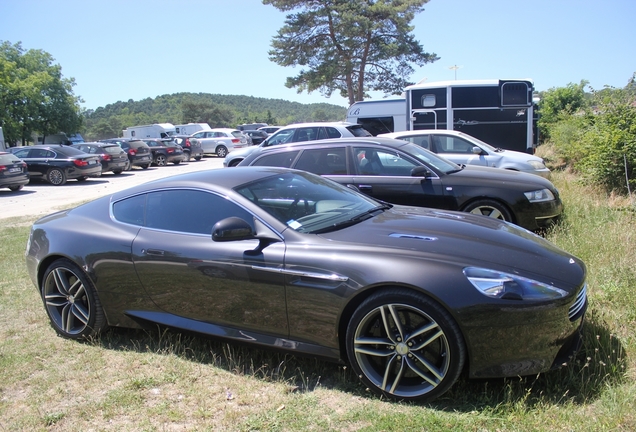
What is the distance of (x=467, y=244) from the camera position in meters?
3.18

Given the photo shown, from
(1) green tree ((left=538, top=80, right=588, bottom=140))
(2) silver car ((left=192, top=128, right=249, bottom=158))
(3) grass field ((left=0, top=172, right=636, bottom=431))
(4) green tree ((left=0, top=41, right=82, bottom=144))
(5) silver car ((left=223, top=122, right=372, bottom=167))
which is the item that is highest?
(4) green tree ((left=0, top=41, right=82, bottom=144))

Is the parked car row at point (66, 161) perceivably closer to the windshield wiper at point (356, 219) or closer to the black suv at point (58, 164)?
the black suv at point (58, 164)

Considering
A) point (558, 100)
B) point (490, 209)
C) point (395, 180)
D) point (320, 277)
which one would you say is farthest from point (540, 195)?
point (558, 100)

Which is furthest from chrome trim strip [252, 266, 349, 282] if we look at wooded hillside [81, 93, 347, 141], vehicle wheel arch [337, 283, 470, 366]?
wooded hillside [81, 93, 347, 141]

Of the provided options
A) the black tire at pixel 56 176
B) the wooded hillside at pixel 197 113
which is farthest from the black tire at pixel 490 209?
the wooded hillside at pixel 197 113

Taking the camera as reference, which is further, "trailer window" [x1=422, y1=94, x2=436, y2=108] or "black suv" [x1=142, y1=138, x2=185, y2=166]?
"black suv" [x1=142, y1=138, x2=185, y2=166]

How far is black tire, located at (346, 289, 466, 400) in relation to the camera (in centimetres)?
279

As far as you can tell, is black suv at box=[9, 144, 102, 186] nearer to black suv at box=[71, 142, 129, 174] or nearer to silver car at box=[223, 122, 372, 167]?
black suv at box=[71, 142, 129, 174]

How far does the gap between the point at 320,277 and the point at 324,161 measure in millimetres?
4277

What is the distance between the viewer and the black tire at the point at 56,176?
1867 centimetres

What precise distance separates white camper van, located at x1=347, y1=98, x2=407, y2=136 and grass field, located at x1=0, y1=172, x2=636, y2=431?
44.1 ft

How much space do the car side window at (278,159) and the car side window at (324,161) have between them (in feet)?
0.44

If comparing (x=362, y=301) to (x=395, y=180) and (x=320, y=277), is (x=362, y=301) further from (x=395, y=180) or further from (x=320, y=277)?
(x=395, y=180)

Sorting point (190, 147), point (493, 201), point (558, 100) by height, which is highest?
point (558, 100)
